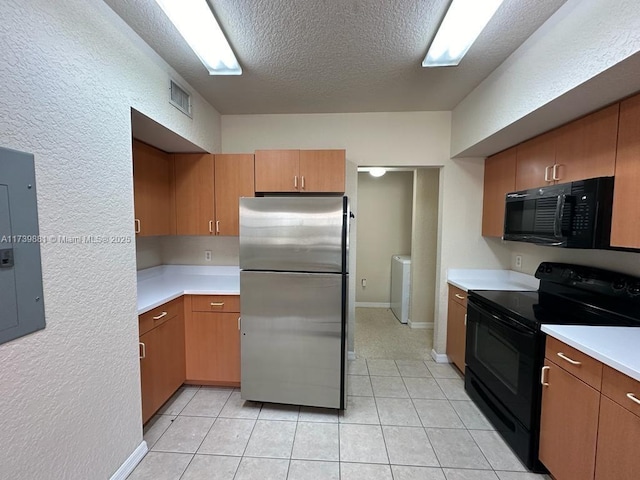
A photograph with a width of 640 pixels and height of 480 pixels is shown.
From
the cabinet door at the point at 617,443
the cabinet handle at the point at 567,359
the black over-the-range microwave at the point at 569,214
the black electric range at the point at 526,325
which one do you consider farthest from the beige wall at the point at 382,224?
the cabinet door at the point at 617,443

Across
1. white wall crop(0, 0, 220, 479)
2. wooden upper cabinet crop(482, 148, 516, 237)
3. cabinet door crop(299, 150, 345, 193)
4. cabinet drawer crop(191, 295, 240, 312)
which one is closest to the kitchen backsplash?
cabinet drawer crop(191, 295, 240, 312)

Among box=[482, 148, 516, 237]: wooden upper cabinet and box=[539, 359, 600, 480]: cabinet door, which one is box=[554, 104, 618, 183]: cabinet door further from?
box=[539, 359, 600, 480]: cabinet door

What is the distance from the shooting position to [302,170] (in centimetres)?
245

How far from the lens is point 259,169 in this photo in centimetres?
250

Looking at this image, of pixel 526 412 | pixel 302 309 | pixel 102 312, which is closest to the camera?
pixel 102 312

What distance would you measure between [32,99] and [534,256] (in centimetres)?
347

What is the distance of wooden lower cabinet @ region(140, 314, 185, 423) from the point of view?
1.82 m

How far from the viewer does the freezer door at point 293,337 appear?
1.97 meters

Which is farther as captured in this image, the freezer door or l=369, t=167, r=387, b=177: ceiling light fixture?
A: l=369, t=167, r=387, b=177: ceiling light fixture

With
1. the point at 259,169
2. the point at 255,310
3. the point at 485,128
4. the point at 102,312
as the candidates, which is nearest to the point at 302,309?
the point at 255,310

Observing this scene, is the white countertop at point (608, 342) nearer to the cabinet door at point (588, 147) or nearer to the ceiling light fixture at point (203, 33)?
the cabinet door at point (588, 147)

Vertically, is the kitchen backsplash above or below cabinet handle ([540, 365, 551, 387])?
above

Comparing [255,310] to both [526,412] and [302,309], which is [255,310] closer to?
[302,309]

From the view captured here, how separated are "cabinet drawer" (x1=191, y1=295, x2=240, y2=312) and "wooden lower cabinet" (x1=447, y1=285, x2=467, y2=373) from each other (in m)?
2.01
